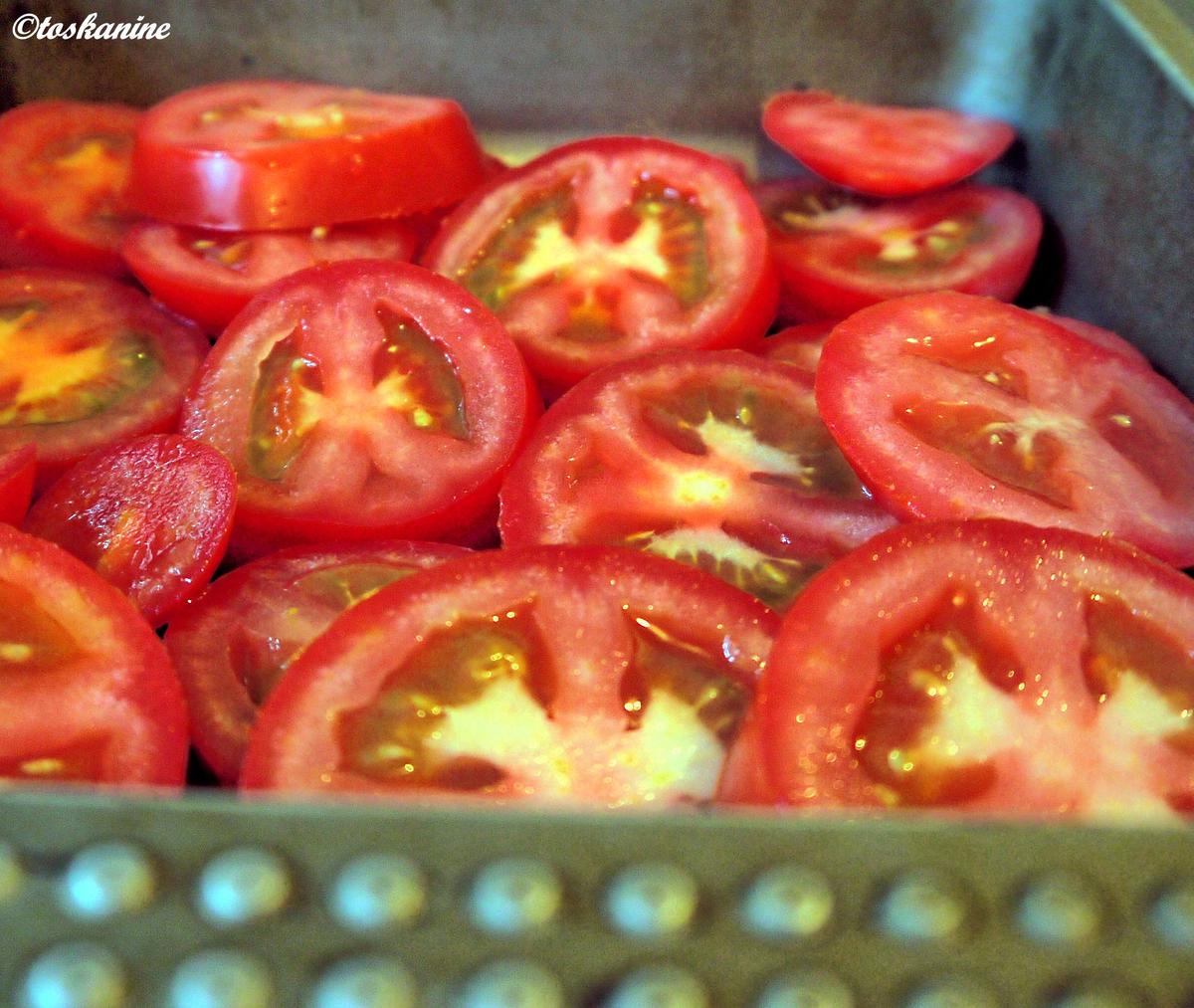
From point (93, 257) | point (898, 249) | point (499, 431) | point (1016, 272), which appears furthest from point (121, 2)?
point (1016, 272)

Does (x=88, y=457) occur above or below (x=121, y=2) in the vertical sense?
below

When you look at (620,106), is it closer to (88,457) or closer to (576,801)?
(88,457)

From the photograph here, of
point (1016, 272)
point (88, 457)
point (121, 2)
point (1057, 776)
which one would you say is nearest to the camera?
point (1057, 776)

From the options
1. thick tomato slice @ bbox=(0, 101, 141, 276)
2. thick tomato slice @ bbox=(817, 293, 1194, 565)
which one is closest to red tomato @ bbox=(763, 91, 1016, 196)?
thick tomato slice @ bbox=(817, 293, 1194, 565)

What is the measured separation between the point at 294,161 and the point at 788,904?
1.10 m

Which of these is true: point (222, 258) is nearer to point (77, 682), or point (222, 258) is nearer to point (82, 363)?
point (82, 363)

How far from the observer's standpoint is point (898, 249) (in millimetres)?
1598

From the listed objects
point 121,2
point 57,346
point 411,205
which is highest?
point 121,2

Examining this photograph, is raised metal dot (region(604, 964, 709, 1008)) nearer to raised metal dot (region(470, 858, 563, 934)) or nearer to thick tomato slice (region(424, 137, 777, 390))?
raised metal dot (region(470, 858, 563, 934))

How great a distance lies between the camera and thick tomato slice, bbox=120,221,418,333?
4.65 ft

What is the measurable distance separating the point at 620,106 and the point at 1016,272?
661 millimetres

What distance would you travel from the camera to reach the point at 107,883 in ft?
1.97

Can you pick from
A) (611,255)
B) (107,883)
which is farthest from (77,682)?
(611,255)
